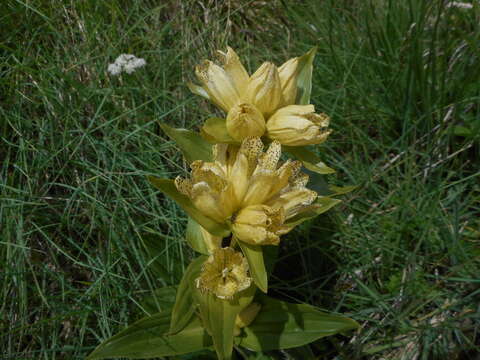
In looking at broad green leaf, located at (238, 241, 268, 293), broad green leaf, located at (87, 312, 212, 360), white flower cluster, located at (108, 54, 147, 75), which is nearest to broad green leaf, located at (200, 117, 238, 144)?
broad green leaf, located at (238, 241, 268, 293)

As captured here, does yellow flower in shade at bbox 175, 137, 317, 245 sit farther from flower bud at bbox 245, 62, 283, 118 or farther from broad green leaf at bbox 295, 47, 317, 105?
broad green leaf at bbox 295, 47, 317, 105

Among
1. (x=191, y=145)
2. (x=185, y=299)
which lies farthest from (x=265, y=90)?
(x=185, y=299)

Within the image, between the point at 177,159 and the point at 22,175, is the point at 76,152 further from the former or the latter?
the point at 177,159

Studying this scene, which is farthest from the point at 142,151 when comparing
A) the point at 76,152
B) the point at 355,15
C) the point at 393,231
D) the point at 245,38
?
the point at 355,15

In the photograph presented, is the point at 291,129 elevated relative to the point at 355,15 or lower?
elevated

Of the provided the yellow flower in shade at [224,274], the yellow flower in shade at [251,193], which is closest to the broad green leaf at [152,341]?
the yellow flower in shade at [224,274]

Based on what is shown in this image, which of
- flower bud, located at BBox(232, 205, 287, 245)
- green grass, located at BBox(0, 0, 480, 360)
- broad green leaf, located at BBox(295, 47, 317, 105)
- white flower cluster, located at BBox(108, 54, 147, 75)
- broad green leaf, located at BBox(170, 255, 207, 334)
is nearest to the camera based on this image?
flower bud, located at BBox(232, 205, 287, 245)
